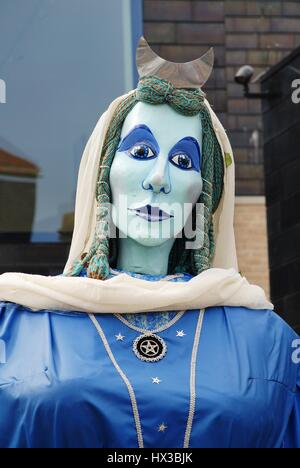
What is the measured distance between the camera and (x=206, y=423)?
3477 millimetres

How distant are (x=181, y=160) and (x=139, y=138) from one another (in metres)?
0.12

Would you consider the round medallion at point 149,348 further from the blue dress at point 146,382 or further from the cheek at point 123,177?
the cheek at point 123,177

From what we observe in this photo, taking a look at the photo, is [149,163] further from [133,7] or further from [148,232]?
[133,7]

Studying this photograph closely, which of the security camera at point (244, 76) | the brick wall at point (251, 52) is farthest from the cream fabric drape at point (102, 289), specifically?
the brick wall at point (251, 52)

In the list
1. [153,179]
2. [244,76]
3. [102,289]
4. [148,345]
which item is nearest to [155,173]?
[153,179]

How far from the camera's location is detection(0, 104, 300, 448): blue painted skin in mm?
3459

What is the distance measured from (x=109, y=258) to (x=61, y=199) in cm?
309

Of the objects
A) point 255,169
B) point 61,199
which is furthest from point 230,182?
point 255,169

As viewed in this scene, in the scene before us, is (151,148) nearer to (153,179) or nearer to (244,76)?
(153,179)

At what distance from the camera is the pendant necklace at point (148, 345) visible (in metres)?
3.59

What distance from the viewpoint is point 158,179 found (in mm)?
3676

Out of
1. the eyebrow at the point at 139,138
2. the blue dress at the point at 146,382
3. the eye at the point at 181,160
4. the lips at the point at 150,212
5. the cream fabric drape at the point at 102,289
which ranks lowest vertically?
the blue dress at the point at 146,382

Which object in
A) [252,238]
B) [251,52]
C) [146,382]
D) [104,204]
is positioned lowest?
[146,382]

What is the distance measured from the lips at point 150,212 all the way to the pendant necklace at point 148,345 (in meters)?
0.26
